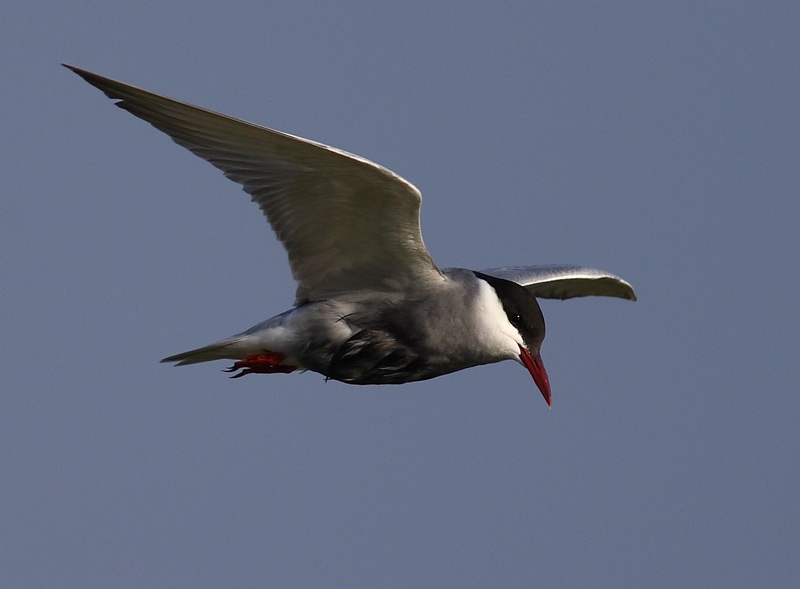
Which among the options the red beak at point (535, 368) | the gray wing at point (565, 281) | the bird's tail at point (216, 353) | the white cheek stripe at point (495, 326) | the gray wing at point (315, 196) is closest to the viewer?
the gray wing at point (315, 196)

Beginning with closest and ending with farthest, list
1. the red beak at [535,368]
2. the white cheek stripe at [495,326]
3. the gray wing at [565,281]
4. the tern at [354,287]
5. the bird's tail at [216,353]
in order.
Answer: the tern at [354,287] < the white cheek stripe at [495,326] < the red beak at [535,368] < the bird's tail at [216,353] < the gray wing at [565,281]

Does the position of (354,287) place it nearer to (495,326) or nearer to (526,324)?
(495,326)

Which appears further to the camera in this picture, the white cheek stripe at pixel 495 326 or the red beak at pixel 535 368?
the red beak at pixel 535 368

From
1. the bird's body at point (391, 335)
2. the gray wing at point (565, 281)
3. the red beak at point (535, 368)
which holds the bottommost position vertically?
the red beak at point (535, 368)

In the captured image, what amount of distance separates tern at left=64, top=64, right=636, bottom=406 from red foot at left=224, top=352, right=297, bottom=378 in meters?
0.01

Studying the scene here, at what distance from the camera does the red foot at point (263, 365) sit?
318 inches

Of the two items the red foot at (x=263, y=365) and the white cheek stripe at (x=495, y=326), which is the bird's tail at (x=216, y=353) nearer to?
the red foot at (x=263, y=365)

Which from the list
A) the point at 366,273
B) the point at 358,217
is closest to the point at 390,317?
the point at 366,273

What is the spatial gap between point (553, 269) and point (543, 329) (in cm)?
181

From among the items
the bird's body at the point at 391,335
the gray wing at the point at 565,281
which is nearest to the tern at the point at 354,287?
the bird's body at the point at 391,335

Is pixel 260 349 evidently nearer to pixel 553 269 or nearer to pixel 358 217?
pixel 358 217

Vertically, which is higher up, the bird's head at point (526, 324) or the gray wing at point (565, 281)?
the gray wing at point (565, 281)

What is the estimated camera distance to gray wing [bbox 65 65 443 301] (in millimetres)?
6480

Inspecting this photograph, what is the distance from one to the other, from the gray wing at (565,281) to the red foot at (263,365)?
6.20 feet
